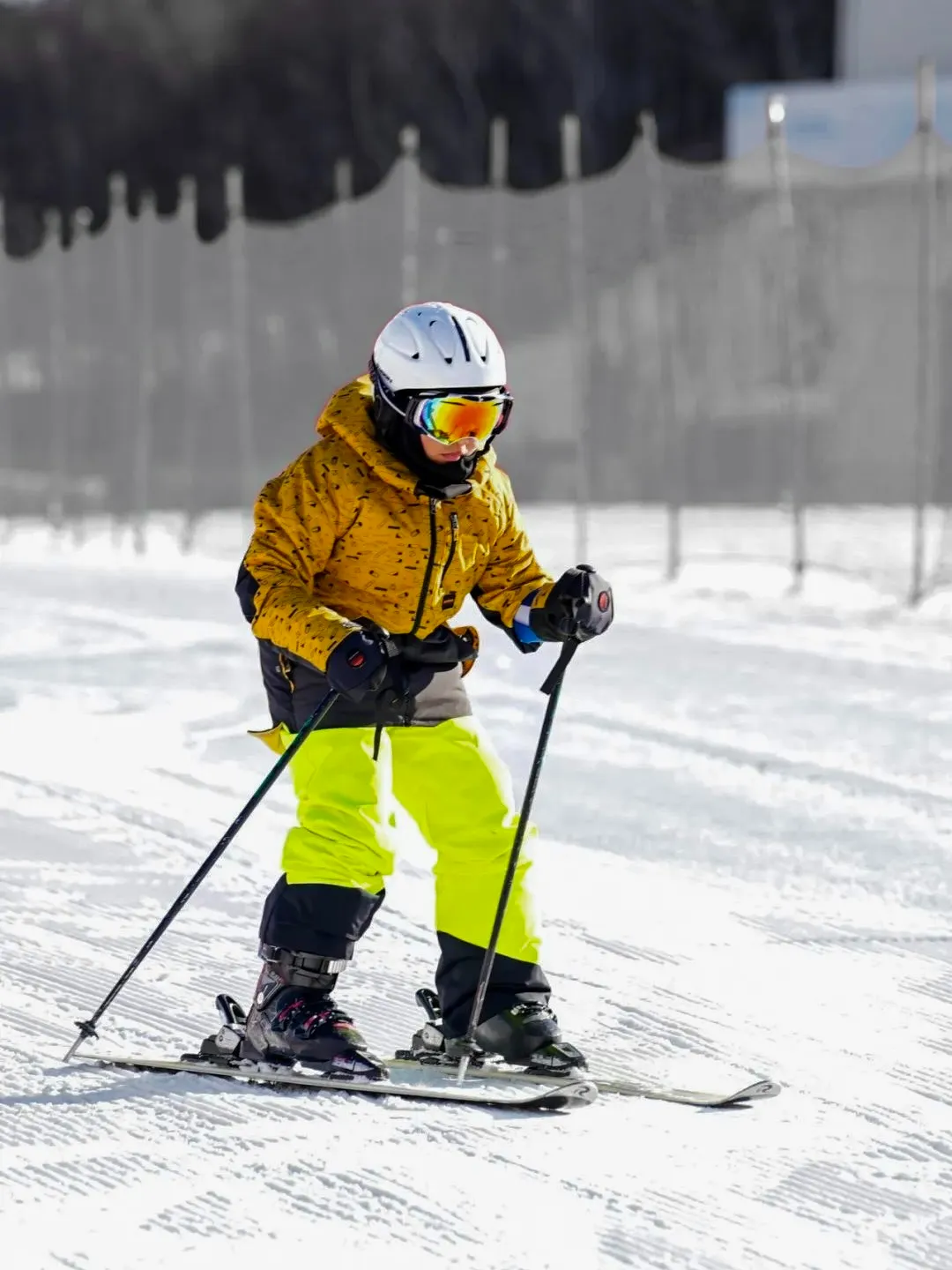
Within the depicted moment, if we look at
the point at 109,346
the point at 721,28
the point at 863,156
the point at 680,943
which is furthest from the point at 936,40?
the point at 680,943

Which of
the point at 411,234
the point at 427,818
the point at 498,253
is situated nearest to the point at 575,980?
the point at 427,818

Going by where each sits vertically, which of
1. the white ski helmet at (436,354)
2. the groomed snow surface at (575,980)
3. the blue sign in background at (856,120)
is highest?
the blue sign in background at (856,120)

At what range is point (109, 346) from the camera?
47.5ft

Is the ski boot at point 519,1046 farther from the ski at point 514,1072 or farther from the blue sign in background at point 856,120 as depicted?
the blue sign in background at point 856,120

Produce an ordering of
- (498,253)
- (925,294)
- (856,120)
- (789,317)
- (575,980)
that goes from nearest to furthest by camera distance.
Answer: (575,980) → (925,294) → (789,317) → (498,253) → (856,120)

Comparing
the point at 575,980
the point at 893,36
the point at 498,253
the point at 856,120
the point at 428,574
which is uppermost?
the point at 893,36

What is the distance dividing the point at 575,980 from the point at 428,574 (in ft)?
3.37

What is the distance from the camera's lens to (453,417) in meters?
3.33

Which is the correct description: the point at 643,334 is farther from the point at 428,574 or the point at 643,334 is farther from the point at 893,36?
the point at 893,36

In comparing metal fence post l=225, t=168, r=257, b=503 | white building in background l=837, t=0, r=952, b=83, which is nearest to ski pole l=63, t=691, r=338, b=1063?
metal fence post l=225, t=168, r=257, b=503

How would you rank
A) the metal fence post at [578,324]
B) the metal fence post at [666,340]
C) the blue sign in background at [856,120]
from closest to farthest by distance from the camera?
the metal fence post at [666,340] → the metal fence post at [578,324] → the blue sign in background at [856,120]

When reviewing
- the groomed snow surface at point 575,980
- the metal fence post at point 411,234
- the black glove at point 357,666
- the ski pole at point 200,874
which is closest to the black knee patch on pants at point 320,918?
the ski pole at point 200,874

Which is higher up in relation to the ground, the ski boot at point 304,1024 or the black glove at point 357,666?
the black glove at point 357,666

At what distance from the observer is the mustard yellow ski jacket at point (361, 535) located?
339cm
